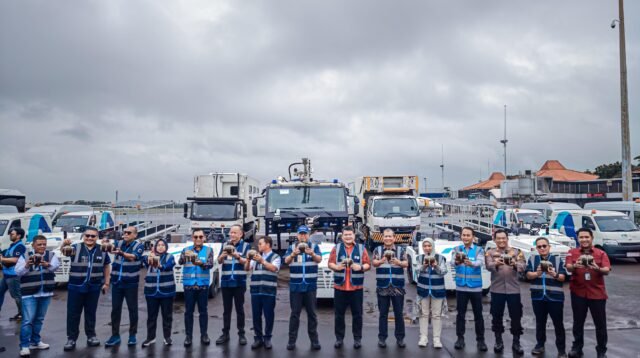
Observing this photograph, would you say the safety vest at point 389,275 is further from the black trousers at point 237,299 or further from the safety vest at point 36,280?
the safety vest at point 36,280

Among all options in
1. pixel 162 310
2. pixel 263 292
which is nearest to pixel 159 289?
pixel 162 310

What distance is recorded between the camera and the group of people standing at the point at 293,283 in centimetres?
616

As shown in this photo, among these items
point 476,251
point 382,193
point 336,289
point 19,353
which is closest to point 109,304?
point 19,353

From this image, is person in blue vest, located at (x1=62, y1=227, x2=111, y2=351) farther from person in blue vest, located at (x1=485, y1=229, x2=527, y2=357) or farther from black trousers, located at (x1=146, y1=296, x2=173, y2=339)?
person in blue vest, located at (x1=485, y1=229, x2=527, y2=357)

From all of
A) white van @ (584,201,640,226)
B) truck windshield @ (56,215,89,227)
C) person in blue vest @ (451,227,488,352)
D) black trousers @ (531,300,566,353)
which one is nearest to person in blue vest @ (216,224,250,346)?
person in blue vest @ (451,227,488,352)

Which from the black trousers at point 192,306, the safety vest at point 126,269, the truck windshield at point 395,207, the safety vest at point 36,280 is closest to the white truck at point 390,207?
the truck windshield at point 395,207

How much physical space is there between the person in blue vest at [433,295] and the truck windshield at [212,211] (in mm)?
11298

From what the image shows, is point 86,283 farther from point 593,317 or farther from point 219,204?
point 219,204

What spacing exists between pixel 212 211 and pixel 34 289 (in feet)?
34.4

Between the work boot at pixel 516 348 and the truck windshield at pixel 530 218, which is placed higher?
the truck windshield at pixel 530 218

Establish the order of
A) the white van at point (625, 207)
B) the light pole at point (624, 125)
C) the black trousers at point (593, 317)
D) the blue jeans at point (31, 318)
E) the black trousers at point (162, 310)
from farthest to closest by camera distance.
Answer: the light pole at point (624, 125), the white van at point (625, 207), the black trousers at point (162, 310), the blue jeans at point (31, 318), the black trousers at point (593, 317)

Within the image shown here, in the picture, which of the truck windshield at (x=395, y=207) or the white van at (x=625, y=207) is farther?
the white van at (x=625, y=207)

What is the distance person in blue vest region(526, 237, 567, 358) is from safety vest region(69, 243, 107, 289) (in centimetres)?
624

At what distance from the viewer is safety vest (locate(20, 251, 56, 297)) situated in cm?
618
